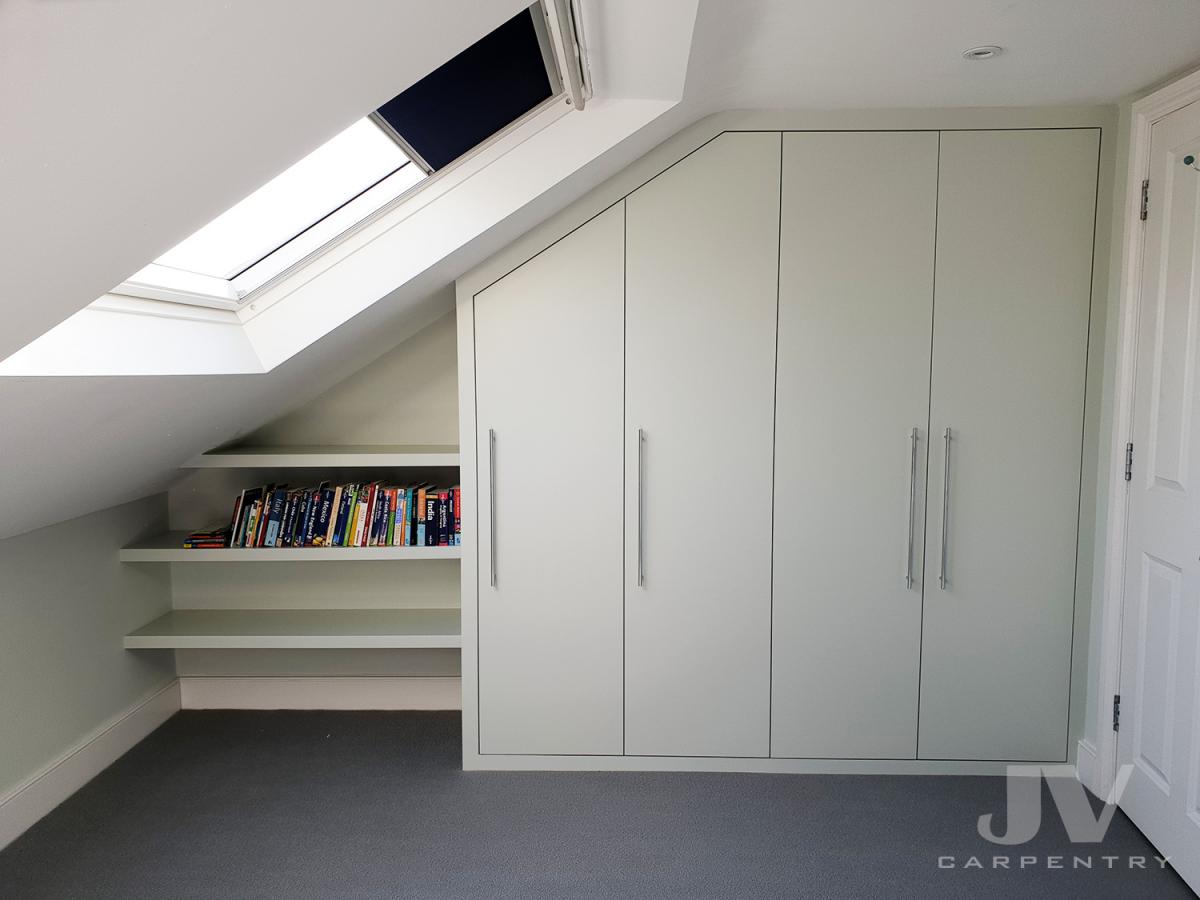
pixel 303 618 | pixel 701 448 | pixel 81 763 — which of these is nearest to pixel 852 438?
pixel 701 448

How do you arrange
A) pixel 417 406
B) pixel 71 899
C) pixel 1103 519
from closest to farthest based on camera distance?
pixel 71 899 → pixel 1103 519 → pixel 417 406

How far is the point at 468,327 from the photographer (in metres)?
3.00

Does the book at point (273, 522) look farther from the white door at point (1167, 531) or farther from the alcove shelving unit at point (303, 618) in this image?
the white door at point (1167, 531)

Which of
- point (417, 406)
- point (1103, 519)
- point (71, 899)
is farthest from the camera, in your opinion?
point (417, 406)

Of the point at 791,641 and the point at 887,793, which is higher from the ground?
the point at 791,641

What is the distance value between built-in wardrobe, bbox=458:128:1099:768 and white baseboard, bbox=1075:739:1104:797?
64 millimetres

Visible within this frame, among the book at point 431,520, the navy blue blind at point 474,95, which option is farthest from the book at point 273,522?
the navy blue blind at point 474,95

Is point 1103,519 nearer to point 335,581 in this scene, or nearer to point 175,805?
point 335,581

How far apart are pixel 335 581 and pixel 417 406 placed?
0.79m

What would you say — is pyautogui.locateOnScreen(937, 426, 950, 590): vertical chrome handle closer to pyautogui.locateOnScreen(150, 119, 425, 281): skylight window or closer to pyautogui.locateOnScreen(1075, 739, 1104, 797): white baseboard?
pyautogui.locateOnScreen(1075, 739, 1104, 797): white baseboard

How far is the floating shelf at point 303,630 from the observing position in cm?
328

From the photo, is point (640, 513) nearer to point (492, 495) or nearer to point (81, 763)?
point (492, 495)

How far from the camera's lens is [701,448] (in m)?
3.01

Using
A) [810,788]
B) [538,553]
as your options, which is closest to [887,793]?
[810,788]
